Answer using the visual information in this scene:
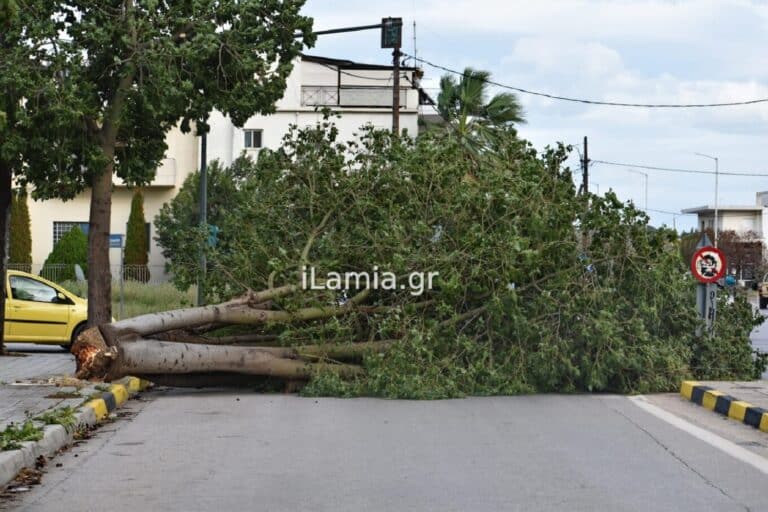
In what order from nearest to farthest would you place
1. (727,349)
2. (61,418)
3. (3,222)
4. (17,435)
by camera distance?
(17,435) < (61,418) < (727,349) < (3,222)

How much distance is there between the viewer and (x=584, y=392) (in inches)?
671

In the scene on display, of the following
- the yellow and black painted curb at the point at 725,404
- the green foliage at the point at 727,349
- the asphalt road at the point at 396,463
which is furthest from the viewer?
the green foliage at the point at 727,349

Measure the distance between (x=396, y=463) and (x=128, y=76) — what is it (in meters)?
12.8

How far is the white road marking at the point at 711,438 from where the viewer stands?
34.4 ft

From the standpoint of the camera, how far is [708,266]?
1720 centimetres

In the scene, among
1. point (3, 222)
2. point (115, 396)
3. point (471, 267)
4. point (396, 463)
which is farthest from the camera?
point (3, 222)

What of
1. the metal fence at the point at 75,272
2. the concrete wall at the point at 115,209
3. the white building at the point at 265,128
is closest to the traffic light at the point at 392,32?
the metal fence at the point at 75,272

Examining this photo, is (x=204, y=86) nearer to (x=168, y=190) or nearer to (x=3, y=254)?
(x=3, y=254)

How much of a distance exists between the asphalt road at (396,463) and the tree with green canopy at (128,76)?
25.7ft

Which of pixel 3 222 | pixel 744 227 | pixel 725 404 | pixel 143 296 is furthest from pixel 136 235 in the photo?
pixel 744 227

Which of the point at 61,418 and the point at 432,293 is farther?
the point at 432,293

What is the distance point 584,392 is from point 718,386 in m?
1.85

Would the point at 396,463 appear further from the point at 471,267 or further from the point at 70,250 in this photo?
the point at 70,250

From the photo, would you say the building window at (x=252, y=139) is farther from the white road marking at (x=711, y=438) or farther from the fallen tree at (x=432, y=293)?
the white road marking at (x=711, y=438)
